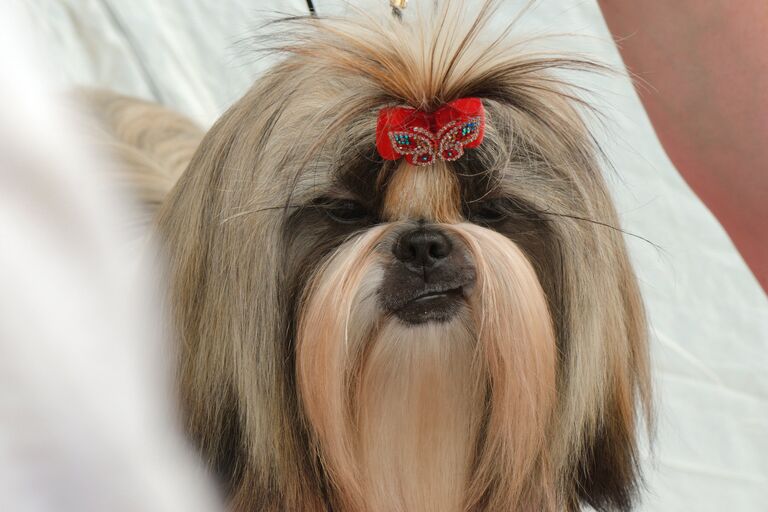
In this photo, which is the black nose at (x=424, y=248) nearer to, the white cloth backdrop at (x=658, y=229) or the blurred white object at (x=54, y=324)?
the blurred white object at (x=54, y=324)

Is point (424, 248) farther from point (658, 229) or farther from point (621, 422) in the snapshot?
point (658, 229)

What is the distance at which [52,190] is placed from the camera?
49 cm

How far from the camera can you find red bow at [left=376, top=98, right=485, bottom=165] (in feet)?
3.39

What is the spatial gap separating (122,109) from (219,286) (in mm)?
1008

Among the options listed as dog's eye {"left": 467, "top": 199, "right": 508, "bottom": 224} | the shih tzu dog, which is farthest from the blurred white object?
dog's eye {"left": 467, "top": 199, "right": 508, "bottom": 224}

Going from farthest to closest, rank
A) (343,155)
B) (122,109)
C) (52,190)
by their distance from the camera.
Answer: (122,109)
(343,155)
(52,190)

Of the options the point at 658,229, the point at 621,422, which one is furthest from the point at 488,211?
the point at 658,229

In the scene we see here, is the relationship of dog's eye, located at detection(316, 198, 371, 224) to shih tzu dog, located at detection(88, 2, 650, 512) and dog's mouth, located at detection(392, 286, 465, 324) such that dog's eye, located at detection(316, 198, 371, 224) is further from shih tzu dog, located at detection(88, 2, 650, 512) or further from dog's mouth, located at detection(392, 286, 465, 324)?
dog's mouth, located at detection(392, 286, 465, 324)

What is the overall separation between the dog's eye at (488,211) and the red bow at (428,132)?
7cm

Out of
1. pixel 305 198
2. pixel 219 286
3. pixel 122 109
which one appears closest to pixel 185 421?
pixel 219 286

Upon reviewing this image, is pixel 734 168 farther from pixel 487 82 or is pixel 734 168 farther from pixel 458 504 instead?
pixel 458 504

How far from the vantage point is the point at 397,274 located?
40.4 inches

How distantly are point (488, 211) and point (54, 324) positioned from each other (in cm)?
68

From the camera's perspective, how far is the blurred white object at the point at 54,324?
1.61ft
